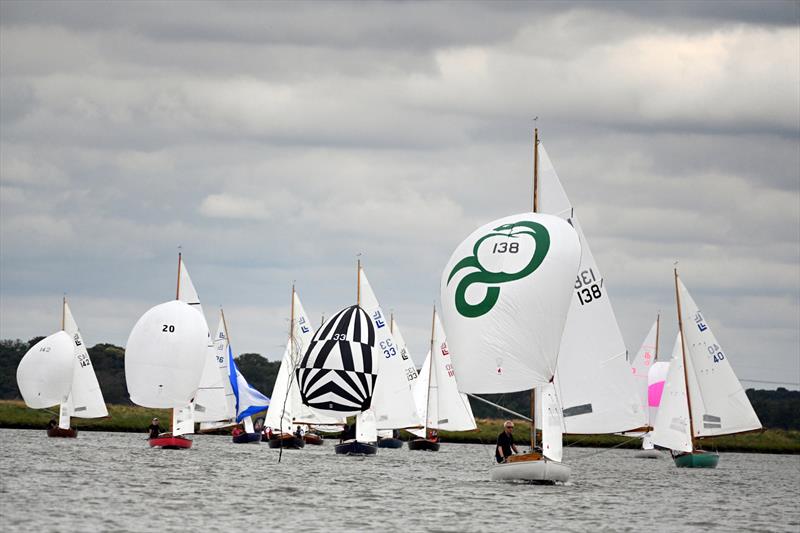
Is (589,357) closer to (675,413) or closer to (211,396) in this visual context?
(675,413)

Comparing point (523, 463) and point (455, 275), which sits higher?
point (455, 275)

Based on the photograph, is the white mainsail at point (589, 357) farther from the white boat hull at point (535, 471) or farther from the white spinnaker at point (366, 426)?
the white spinnaker at point (366, 426)

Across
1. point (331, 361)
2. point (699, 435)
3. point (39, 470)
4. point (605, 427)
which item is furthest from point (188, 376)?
point (605, 427)

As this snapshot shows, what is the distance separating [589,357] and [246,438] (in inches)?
1776

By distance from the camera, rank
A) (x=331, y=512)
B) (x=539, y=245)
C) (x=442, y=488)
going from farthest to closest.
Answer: (x=442, y=488) < (x=539, y=245) < (x=331, y=512)

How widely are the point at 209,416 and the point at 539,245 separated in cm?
3751

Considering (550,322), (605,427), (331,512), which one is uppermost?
(550,322)

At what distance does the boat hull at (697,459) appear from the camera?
196 feet

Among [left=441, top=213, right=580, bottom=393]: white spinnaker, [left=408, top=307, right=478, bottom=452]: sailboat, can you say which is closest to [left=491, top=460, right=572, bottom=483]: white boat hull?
[left=441, top=213, right=580, bottom=393]: white spinnaker

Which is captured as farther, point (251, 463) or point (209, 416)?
point (209, 416)

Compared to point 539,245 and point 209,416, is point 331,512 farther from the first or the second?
point 209,416

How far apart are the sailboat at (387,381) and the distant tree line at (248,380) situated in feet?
187

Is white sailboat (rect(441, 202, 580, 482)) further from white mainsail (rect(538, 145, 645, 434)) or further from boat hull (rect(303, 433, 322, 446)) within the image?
boat hull (rect(303, 433, 322, 446))

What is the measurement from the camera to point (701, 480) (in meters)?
52.7
